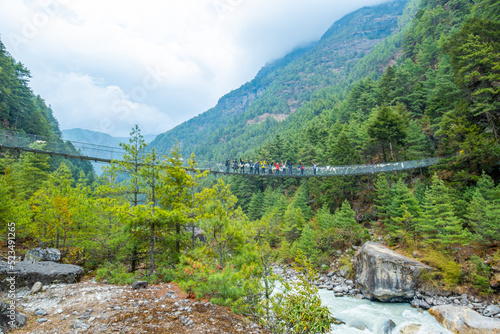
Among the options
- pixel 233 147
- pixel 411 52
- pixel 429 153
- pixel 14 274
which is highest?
pixel 411 52

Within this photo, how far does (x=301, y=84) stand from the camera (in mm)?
133250

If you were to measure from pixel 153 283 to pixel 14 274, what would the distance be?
3.73 m

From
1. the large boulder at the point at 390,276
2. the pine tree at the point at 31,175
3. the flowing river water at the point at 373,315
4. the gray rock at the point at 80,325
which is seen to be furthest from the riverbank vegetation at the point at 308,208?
the flowing river water at the point at 373,315

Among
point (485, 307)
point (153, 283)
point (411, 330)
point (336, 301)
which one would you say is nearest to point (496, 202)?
point (485, 307)

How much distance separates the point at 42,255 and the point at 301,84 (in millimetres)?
137922

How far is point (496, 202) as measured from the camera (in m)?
11.5

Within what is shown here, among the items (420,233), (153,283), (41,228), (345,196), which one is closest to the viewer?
(153,283)

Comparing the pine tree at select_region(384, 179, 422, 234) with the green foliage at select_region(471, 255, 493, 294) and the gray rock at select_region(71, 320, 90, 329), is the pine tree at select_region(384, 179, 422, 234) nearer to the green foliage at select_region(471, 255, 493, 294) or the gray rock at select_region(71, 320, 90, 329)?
the green foliage at select_region(471, 255, 493, 294)

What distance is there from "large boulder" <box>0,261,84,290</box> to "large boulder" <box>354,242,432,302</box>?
12.7 metres

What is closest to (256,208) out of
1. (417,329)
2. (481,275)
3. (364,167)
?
(364,167)

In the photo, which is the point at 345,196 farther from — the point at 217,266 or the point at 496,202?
the point at 217,266

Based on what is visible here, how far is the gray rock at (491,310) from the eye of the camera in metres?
9.35

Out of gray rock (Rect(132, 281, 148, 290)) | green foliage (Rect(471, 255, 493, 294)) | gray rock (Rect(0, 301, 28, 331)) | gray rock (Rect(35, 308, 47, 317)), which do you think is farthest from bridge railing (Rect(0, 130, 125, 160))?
green foliage (Rect(471, 255, 493, 294))

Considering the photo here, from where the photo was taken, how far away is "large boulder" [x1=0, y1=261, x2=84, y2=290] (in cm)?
673
